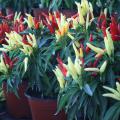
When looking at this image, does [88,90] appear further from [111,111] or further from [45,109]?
[45,109]

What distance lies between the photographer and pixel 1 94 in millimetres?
3289

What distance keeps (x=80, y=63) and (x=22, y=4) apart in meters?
2.29

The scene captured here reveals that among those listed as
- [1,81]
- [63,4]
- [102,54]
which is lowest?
[1,81]

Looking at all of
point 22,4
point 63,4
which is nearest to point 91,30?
point 63,4

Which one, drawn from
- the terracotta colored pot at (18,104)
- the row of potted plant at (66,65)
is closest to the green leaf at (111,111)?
the row of potted plant at (66,65)

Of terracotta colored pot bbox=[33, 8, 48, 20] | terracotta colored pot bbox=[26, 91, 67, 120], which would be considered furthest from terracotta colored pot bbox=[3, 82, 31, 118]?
terracotta colored pot bbox=[33, 8, 48, 20]

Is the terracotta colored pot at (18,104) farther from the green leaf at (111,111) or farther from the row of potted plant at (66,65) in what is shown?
the green leaf at (111,111)

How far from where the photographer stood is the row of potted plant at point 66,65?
2119mm

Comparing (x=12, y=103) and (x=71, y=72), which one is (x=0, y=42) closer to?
(x=12, y=103)

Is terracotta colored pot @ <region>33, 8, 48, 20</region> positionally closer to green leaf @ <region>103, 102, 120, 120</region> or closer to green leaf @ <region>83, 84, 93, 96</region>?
green leaf @ <region>83, 84, 93, 96</region>

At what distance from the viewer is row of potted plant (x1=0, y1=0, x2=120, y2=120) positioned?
2119 millimetres

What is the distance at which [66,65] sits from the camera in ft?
7.21

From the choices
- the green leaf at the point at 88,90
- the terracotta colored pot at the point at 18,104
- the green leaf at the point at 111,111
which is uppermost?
the green leaf at the point at 88,90

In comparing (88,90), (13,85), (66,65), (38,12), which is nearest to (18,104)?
(13,85)
